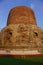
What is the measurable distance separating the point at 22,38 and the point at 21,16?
5.56 meters

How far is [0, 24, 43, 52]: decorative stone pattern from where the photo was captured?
2055 centimetres

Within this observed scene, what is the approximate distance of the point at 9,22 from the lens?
2639 centimetres

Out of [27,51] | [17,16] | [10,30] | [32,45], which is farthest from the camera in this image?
[17,16]

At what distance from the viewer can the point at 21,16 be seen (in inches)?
1004

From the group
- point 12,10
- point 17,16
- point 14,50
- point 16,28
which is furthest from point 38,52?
point 12,10

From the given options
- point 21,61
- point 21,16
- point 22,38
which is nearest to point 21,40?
point 22,38

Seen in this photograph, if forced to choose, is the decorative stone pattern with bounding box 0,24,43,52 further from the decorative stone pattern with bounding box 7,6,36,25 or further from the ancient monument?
the decorative stone pattern with bounding box 7,6,36,25

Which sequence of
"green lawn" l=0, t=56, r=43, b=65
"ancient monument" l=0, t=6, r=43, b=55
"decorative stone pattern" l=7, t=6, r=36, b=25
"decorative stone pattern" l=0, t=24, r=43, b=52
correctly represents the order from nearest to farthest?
"green lawn" l=0, t=56, r=43, b=65 < "ancient monument" l=0, t=6, r=43, b=55 < "decorative stone pattern" l=0, t=24, r=43, b=52 < "decorative stone pattern" l=7, t=6, r=36, b=25

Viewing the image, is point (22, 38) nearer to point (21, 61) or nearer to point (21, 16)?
point (21, 16)

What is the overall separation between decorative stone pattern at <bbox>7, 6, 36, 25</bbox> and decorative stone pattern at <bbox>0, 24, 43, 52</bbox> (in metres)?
3.11

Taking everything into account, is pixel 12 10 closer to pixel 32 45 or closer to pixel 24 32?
pixel 24 32

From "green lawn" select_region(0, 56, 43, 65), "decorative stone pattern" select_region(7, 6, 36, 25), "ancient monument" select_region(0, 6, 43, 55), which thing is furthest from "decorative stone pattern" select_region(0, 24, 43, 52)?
"green lawn" select_region(0, 56, 43, 65)

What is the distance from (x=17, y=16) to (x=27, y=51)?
8274 mm

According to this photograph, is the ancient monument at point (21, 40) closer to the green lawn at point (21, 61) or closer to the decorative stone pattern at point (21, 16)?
the decorative stone pattern at point (21, 16)
